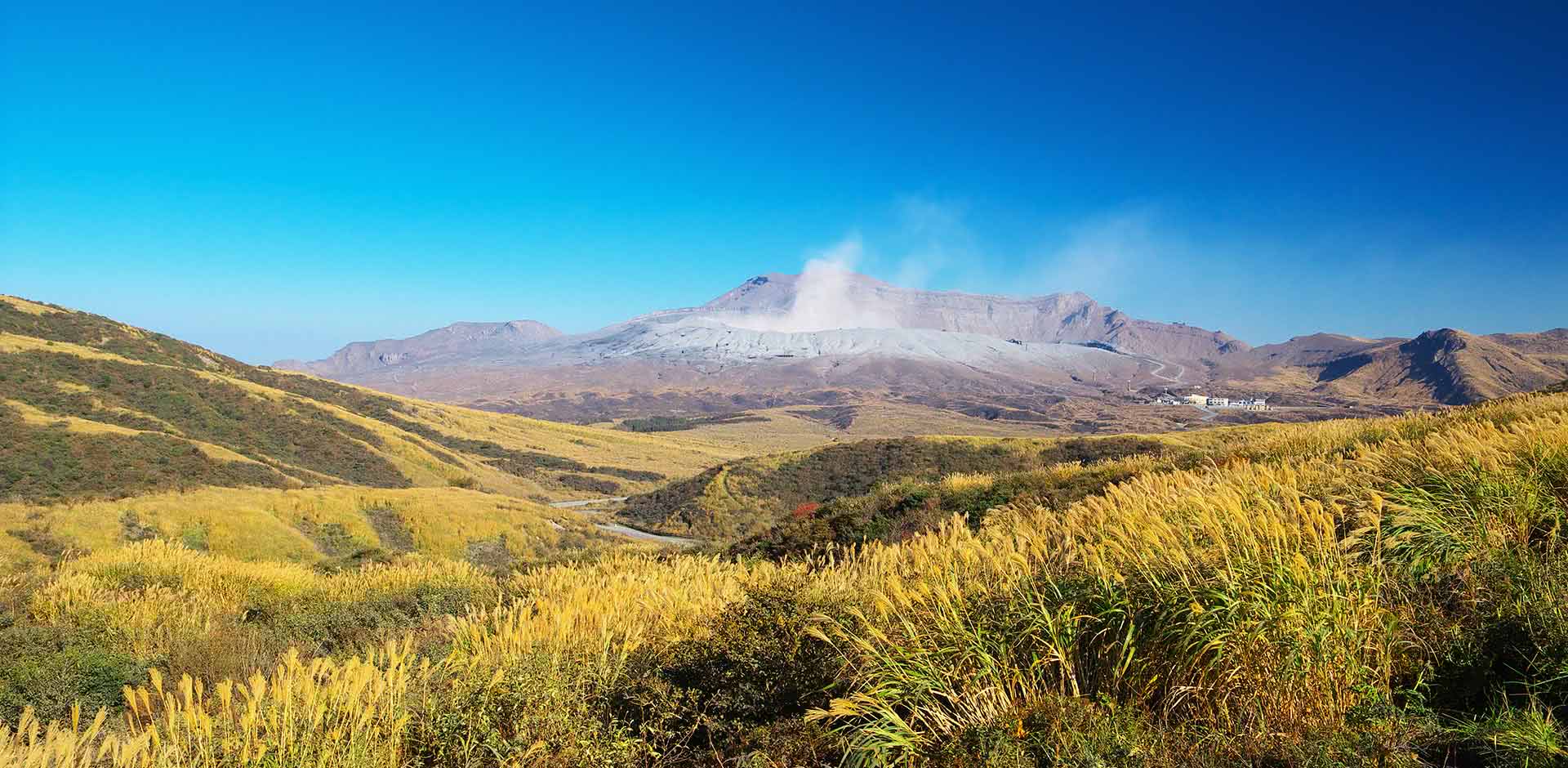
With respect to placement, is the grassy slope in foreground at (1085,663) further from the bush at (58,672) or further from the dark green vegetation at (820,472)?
the dark green vegetation at (820,472)

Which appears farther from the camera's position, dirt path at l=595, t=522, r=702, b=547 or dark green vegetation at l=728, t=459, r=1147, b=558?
dirt path at l=595, t=522, r=702, b=547

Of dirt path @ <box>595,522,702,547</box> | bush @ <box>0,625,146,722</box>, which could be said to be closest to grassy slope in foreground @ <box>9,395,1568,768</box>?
bush @ <box>0,625,146,722</box>

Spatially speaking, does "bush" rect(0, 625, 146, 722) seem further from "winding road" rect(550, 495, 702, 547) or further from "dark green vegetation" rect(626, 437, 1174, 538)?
"dark green vegetation" rect(626, 437, 1174, 538)

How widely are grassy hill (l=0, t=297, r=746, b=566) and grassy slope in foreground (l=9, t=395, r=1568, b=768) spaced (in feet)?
80.9

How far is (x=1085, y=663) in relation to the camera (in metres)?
3.80

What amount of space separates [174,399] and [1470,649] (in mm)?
77892

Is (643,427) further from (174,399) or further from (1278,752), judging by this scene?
(1278,752)

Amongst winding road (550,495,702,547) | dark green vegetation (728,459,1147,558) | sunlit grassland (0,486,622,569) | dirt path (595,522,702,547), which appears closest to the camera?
dark green vegetation (728,459,1147,558)

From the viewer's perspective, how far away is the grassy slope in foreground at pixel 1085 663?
3156mm

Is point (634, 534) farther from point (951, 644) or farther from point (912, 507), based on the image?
point (951, 644)

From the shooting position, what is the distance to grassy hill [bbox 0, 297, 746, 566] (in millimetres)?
28297

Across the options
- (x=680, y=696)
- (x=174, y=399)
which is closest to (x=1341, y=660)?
(x=680, y=696)

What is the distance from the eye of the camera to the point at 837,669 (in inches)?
164

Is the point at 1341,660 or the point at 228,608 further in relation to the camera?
the point at 228,608
